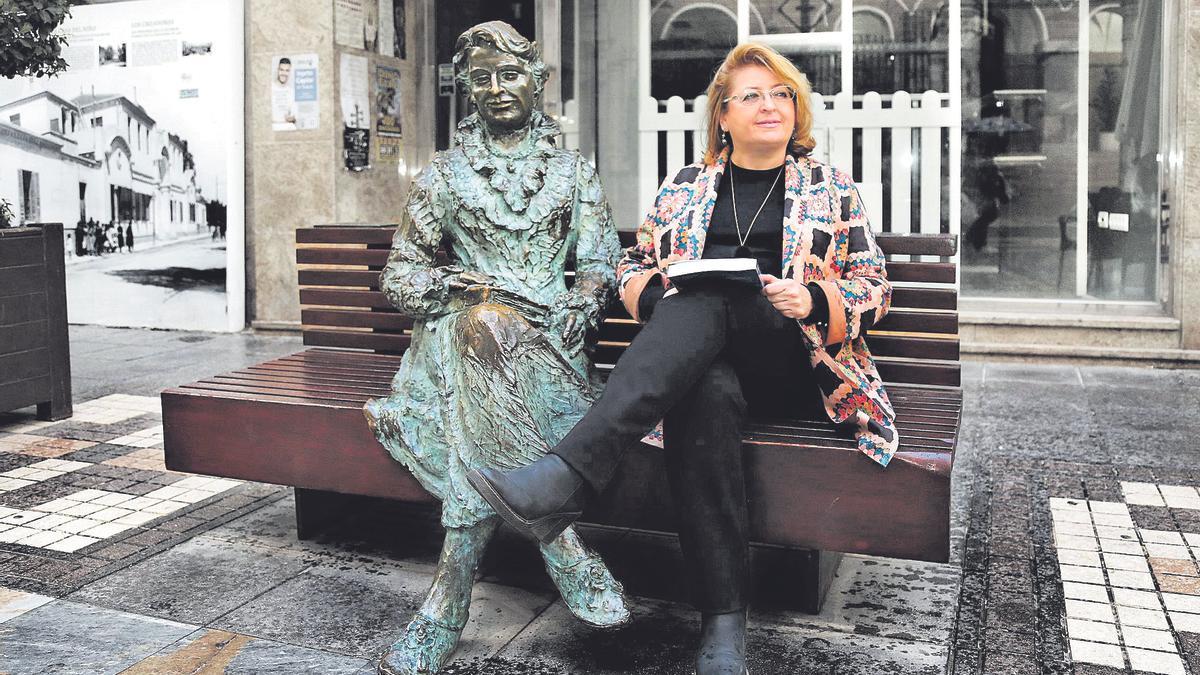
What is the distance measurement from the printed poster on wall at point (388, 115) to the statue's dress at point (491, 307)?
224 inches

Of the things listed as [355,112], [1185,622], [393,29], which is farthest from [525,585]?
[393,29]

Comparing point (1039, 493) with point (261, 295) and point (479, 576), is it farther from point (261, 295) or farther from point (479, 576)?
point (261, 295)

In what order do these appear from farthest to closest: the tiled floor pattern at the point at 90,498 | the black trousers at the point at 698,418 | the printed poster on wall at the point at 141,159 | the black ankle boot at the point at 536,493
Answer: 1. the printed poster on wall at the point at 141,159
2. the tiled floor pattern at the point at 90,498
3. the black trousers at the point at 698,418
4. the black ankle boot at the point at 536,493

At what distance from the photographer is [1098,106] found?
25.7 feet

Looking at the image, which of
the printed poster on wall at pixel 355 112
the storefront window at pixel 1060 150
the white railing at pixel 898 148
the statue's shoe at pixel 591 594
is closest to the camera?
the statue's shoe at pixel 591 594

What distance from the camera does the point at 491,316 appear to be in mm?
3232

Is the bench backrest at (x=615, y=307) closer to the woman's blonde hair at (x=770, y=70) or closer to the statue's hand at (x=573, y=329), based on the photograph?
the statue's hand at (x=573, y=329)

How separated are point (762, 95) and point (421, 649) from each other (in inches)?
68.8

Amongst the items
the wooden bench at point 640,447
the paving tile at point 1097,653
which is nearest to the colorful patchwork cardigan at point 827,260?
the wooden bench at point 640,447

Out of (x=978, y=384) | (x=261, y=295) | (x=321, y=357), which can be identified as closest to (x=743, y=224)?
(x=321, y=357)

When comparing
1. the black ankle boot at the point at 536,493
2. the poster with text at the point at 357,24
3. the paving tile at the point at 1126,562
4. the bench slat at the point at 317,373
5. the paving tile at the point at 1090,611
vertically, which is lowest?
the paving tile at the point at 1090,611

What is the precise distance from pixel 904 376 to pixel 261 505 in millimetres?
2451

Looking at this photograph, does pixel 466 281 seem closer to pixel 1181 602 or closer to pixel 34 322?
pixel 1181 602

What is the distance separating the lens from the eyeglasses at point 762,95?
3324 mm
